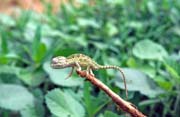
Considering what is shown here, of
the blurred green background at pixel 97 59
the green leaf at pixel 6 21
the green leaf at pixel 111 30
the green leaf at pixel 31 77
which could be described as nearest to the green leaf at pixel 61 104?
the blurred green background at pixel 97 59

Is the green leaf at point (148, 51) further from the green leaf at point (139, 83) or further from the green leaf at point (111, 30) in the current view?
the green leaf at point (111, 30)

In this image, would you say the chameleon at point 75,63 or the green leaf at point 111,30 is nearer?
the chameleon at point 75,63

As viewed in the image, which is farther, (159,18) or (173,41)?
(159,18)

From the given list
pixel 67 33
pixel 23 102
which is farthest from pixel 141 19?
pixel 23 102

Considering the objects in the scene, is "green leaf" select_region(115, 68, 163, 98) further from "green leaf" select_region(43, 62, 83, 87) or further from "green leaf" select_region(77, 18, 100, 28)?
"green leaf" select_region(77, 18, 100, 28)

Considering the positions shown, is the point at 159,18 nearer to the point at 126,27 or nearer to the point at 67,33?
the point at 126,27

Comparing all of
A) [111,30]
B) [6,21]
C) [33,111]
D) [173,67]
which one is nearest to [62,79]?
[33,111]

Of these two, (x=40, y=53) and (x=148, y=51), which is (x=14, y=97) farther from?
(x=148, y=51)
